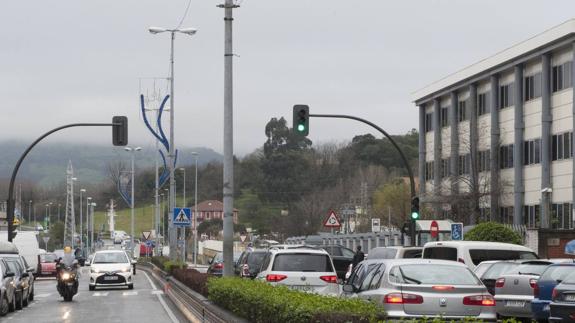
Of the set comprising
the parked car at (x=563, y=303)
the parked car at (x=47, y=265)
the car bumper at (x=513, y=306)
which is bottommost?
the parked car at (x=47, y=265)

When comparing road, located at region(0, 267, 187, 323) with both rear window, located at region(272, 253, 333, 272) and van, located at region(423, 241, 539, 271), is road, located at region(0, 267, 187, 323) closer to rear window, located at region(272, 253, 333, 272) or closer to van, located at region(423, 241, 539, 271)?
rear window, located at region(272, 253, 333, 272)

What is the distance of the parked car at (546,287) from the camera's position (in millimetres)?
20016

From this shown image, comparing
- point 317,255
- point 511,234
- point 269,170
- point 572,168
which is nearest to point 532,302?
point 317,255

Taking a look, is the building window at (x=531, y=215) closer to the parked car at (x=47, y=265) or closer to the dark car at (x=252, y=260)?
the parked car at (x=47, y=265)

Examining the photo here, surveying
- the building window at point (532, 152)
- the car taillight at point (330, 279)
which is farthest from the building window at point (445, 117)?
the car taillight at point (330, 279)

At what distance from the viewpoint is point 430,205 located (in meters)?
72.8

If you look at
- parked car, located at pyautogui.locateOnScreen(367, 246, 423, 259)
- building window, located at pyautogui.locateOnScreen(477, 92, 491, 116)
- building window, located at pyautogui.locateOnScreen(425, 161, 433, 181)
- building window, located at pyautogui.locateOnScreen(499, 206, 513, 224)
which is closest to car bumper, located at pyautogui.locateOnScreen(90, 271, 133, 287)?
parked car, located at pyautogui.locateOnScreen(367, 246, 423, 259)

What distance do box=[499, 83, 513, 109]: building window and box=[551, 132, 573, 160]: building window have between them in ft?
21.3

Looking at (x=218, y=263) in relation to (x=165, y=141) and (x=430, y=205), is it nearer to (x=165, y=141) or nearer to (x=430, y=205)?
(x=165, y=141)

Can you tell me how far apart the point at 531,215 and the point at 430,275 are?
154ft

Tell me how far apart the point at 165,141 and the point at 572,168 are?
897 inches

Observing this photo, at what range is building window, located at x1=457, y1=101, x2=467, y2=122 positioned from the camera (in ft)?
236

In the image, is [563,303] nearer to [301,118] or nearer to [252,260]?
[252,260]

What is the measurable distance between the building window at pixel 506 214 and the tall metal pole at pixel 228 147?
42.6 metres
